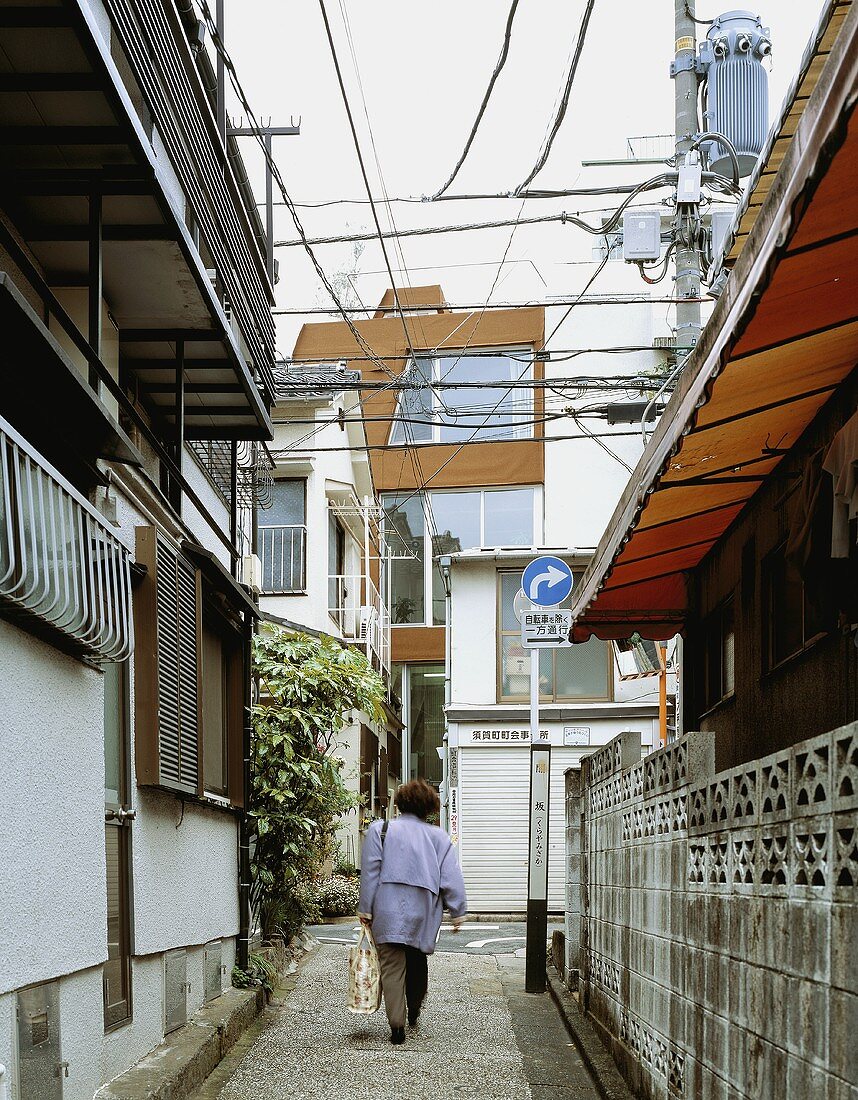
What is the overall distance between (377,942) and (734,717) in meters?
3.15

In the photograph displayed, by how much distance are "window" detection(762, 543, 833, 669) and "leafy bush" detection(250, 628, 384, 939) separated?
6.02m

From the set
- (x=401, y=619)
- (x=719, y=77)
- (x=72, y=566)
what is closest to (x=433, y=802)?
(x=72, y=566)

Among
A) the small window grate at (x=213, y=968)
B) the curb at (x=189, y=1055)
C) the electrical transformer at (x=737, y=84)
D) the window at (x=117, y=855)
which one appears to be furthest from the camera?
the electrical transformer at (x=737, y=84)

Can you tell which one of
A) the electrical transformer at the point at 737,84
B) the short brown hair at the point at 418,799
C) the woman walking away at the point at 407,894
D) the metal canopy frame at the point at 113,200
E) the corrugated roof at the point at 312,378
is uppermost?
the electrical transformer at the point at 737,84

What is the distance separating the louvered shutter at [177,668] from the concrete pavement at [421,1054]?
6.48 ft

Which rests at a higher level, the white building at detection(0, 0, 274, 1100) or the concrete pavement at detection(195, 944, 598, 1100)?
the white building at detection(0, 0, 274, 1100)

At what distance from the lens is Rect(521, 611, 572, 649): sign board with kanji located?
13.7 m

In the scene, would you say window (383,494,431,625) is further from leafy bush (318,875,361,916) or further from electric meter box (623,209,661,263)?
electric meter box (623,209,661,263)

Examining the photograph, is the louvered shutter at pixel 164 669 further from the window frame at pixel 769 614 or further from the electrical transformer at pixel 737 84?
the electrical transformer at pixel 737 84

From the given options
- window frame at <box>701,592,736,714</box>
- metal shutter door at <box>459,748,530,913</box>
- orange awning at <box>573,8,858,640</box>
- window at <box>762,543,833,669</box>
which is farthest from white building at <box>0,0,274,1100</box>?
metal shutter door at <box>459,748,530,913</box>

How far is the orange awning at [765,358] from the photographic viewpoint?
11.8 feet

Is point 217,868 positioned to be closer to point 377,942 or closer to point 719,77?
point 377,942

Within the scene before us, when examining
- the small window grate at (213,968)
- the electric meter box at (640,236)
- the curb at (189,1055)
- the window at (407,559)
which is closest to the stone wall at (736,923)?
the curb at (189,1055)

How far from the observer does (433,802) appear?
1064 centimetres
